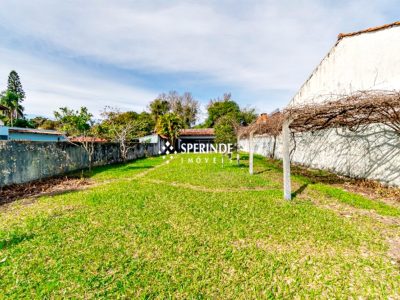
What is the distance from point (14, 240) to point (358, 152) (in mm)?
10258

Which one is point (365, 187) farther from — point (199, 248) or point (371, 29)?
point (199, 248)

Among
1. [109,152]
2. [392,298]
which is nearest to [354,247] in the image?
[392,298]

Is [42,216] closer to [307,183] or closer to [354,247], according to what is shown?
[354,247]

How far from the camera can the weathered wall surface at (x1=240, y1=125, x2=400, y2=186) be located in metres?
6.51

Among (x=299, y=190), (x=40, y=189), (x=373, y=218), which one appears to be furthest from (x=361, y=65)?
(x=40, y=189)

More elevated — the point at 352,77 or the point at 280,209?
the point at 352,77

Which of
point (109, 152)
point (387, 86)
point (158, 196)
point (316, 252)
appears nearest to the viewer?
point (316, 252)

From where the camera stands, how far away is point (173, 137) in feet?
94.4

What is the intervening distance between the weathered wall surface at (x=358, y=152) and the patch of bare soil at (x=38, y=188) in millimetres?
10484

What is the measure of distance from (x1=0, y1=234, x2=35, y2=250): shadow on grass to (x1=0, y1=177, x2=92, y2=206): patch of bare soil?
3.23 meters

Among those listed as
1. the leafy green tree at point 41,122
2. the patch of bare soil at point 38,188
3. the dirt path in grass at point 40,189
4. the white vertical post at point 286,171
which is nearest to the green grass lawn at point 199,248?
the white vertical post at point 286,171

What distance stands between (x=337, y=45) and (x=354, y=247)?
32.8ft

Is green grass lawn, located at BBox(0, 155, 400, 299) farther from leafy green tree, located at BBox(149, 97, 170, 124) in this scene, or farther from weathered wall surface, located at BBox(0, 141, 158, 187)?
leafy green tree, located at BBox(149, 97, 170, 124)

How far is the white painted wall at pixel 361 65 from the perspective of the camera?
709 centimetres
